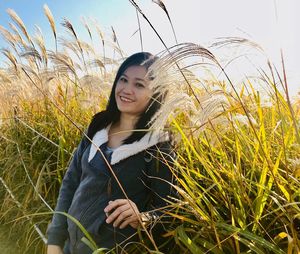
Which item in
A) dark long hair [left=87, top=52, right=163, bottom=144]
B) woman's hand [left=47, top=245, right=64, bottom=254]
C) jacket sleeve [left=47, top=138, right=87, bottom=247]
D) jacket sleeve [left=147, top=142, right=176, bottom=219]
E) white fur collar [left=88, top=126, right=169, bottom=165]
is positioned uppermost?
dark long hair [left=87, top=52, right=163, bottom=144]

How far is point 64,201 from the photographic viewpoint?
2178 mm

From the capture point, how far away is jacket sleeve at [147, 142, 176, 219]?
5.82 feet

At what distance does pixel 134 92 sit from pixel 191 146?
0.50 metres

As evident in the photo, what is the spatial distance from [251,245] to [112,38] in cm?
282

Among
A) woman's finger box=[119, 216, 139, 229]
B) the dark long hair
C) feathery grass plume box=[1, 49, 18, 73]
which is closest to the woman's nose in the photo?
the dark long hair

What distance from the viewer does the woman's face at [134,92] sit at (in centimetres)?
201

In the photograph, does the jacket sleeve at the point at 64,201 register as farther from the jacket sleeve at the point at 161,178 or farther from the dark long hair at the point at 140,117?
the jacket sleeve at the point at 161,178

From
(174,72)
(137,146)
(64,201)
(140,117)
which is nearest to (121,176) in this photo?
(137,146)

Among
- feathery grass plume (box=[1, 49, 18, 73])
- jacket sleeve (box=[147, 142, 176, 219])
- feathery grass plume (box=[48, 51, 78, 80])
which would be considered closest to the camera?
jacket sleeve (box=[147, 142, 176, 219])

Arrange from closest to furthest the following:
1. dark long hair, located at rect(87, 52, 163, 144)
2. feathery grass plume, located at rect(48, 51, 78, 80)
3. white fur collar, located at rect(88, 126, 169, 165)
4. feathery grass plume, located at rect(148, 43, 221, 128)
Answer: feathery grass plume, located at rect(148, 43, 221, 128)
white fur collar, located at rect(88, 126, 169, 165)
dark long hair, located at rect(87, 52, 163, 144)
feathery grass plume, located at rect(48, 51, 78, 80)

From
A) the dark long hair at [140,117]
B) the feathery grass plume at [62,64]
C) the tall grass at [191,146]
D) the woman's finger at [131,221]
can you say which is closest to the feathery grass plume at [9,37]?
the tall grass at [191,146]

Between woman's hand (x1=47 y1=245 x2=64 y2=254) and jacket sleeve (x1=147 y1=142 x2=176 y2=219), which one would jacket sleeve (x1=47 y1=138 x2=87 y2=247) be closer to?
woman's hand (x1=47 y1=245 x2=64 y2=254)

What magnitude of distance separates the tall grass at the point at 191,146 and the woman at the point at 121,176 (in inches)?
5.1

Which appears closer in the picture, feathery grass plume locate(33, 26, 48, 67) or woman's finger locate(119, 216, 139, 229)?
woman's finger locate(119, 216, 139, 229)
